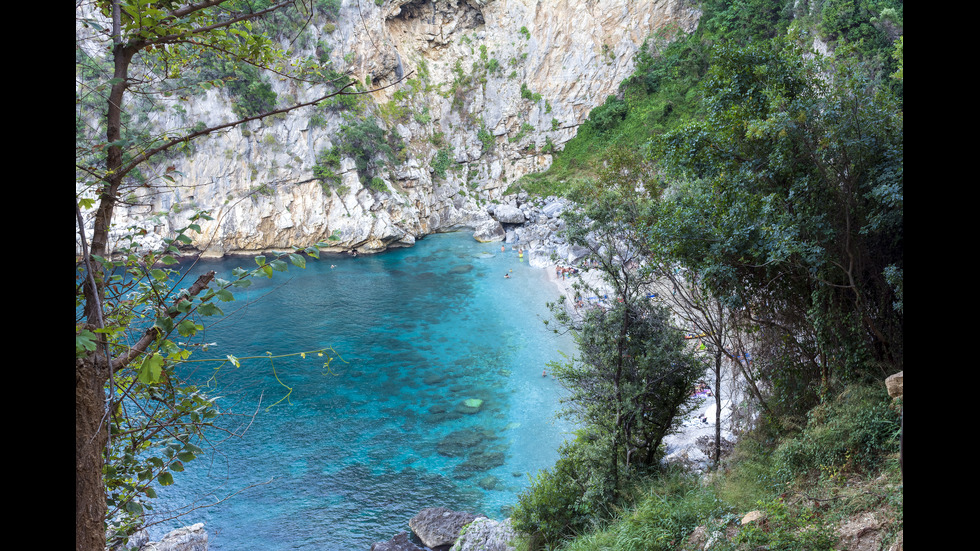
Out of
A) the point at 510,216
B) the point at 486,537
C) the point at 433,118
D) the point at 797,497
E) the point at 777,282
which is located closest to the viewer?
the point at 797,497

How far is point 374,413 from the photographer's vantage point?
52.2ft

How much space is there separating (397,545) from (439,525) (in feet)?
3.06

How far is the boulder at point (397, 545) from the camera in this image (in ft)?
34.1

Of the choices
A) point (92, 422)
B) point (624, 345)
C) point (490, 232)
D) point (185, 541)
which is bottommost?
point (185, 541)

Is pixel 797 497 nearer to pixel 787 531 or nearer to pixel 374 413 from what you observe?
pixel 787 531

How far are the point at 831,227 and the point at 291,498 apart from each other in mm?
12322

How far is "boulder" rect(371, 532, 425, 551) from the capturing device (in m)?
10.4

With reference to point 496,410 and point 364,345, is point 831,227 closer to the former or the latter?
point 496,410

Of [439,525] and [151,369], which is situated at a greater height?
[151,369]

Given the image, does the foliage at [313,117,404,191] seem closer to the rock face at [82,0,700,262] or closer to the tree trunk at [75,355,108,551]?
the rock face at [82,0,700,262]

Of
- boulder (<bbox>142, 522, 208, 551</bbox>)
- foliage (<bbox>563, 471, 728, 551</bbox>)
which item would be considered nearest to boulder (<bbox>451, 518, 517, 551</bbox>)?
foliage (<bbox>563, 471, 728, 551</bbox>)

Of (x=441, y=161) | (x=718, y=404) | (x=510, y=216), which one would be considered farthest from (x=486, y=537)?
(x=441, y=161)

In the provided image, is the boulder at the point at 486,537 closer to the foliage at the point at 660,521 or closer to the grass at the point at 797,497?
the grass at the point at 797,497

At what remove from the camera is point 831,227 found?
629 cm
